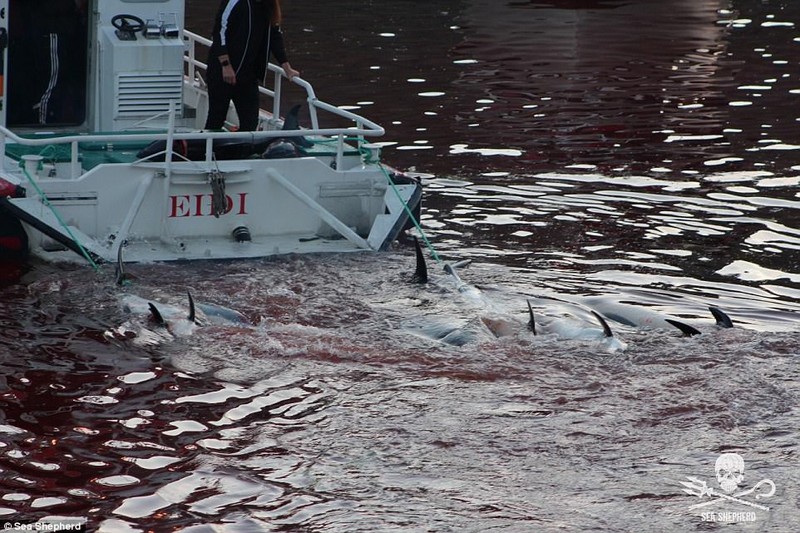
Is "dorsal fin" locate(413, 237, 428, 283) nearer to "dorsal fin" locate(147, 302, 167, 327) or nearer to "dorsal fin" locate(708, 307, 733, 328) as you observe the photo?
"dorsal fin" locate(147, 302, 167, 327)

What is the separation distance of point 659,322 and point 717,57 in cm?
1546

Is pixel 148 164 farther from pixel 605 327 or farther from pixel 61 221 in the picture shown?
pixel 605 327

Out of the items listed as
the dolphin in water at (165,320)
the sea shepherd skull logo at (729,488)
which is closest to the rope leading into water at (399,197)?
the dolphin in water at (165,320)

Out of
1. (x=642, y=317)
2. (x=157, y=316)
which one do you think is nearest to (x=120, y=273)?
(x=157, y=316)

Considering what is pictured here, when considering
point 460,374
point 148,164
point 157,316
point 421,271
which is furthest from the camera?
point 148,164

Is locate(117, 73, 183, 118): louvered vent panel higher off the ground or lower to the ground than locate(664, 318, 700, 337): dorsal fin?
higher

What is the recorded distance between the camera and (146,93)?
41.0 feet

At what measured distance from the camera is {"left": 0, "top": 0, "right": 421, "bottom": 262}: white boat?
34.9 feet

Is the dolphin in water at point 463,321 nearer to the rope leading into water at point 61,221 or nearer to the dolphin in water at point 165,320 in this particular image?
the dolphin in water at point 165,320

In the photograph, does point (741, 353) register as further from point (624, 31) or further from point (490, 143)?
point (624, 31)

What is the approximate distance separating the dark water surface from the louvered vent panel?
2431mm

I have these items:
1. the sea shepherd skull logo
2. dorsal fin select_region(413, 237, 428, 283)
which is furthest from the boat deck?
the sea shepherd skull logo

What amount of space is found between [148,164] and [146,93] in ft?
6.43

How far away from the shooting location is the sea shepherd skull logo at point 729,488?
22.1 feet
